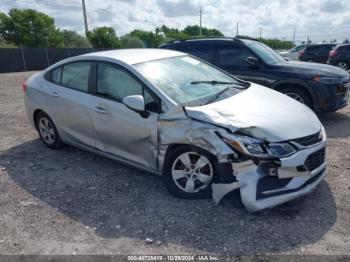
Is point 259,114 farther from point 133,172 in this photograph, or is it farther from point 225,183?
point 133,172

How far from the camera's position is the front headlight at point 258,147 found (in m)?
2.95

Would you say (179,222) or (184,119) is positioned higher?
(184,119)

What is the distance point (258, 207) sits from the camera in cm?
299

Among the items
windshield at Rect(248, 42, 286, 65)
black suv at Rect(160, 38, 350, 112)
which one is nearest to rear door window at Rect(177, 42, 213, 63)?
black suv at Rect(160, 38, 350, 112)

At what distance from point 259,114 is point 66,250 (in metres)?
2.27

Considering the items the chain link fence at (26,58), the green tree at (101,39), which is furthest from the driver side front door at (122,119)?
the green tree at (101,39)

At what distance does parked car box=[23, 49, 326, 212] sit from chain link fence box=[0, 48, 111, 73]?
21687mm

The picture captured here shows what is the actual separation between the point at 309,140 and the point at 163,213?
1.67 m

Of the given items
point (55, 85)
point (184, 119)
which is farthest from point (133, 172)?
point (55, 85)

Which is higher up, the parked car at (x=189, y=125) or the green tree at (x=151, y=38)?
the parked car at (x=189, y=125)

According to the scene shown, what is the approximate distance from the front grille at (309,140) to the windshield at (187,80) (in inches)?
41.2

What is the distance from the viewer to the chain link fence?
76.4ft

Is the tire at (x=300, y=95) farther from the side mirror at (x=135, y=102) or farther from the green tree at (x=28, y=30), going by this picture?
the green tree at (x=28, y=30)

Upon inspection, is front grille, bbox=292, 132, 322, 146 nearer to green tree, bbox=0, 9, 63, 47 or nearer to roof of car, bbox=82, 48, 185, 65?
roof of car, bbox=82, 48, 185, 65
